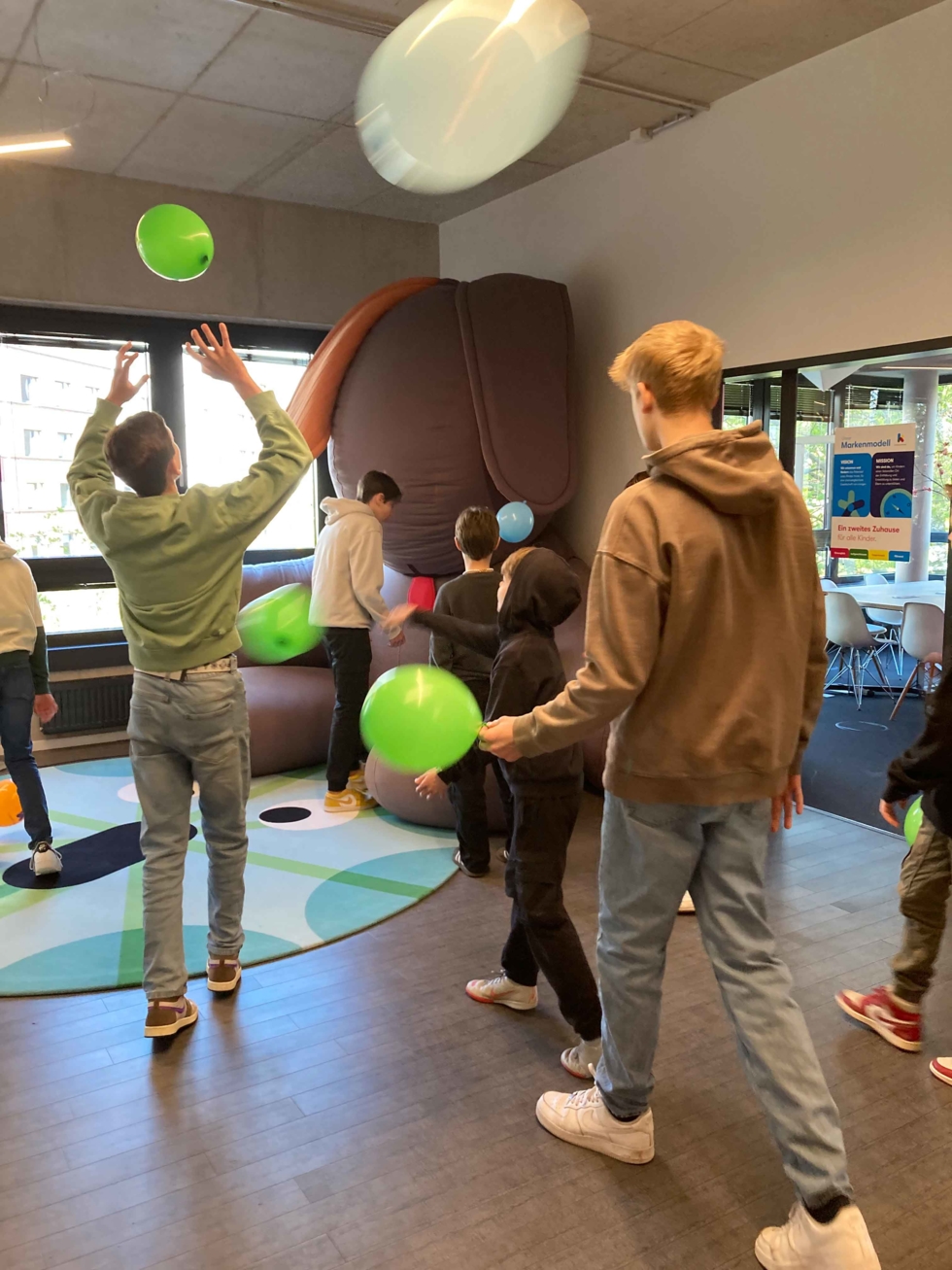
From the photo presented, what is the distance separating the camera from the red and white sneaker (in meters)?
2.35

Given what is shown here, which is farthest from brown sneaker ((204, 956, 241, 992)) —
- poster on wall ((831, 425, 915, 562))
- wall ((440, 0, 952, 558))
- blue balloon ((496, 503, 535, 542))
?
wall ((440, 0, 952, 558))

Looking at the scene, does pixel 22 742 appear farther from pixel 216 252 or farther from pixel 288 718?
pixel 216 252

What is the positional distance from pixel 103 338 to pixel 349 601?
2.49 m

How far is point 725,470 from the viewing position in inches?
62.0

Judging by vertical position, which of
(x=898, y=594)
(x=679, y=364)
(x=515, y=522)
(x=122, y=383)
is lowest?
(x=898, y=594)

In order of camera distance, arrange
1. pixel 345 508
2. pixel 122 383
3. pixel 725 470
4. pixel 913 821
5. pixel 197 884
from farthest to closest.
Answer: pixel 345 508, pixel 197 884, pixel 913 821, pixel 122 383, pixel 725 470

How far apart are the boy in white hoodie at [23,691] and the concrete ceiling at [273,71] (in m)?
1.97

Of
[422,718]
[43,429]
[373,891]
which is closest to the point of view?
[422,718]

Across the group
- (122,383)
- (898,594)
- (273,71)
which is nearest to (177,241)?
(122,383)

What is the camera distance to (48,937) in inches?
117

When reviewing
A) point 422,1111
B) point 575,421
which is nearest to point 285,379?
point 575,421

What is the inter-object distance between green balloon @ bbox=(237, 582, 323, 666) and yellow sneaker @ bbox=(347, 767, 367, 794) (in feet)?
2.23

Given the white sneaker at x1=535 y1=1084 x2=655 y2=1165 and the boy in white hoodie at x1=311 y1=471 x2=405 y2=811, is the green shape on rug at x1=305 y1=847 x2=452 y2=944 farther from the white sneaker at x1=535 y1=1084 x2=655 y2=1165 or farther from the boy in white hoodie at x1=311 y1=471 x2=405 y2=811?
the white sneaker at x1=535 y1=1084 x2=655 y2=1165

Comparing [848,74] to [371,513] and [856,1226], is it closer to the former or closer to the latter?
[371,513]
